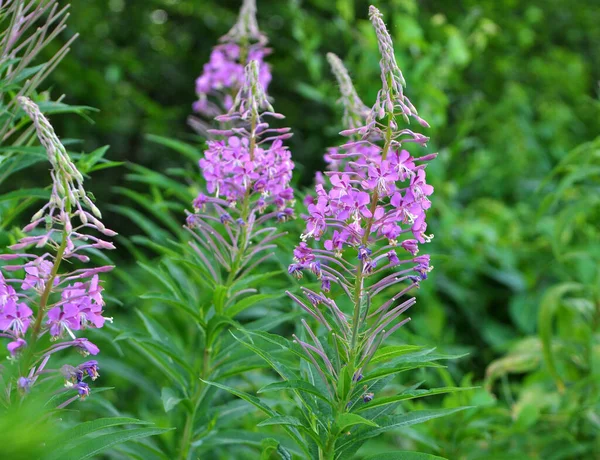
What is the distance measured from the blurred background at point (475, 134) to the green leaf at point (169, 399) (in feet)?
4.54

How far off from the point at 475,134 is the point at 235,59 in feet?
14.8

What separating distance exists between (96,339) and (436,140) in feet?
13.0

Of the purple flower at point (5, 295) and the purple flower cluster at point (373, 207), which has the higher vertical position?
the purple flower cluster at point (373, 207)

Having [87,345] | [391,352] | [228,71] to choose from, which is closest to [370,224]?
[391,352]

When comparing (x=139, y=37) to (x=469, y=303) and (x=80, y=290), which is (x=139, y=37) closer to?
(x=469, y=303)

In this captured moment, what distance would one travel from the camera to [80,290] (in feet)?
5.62

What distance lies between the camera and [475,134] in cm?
765

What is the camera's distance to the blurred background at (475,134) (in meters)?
3.79

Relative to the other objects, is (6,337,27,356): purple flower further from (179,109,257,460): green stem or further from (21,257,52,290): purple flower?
(179,109,257,460): green stem

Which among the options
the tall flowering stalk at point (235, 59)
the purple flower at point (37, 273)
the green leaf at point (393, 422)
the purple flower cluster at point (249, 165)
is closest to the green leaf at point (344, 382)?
the green leaf at point (393, 422)

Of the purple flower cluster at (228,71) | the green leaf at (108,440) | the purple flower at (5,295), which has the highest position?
the purple flower cluster at (228,71)

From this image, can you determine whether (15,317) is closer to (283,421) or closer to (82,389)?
(82,389)

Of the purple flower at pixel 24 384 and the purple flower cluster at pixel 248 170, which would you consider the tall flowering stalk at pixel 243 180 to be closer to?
the purple flower cluster at pixel 248 170

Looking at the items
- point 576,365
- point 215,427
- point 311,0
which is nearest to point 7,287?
point 215,427
